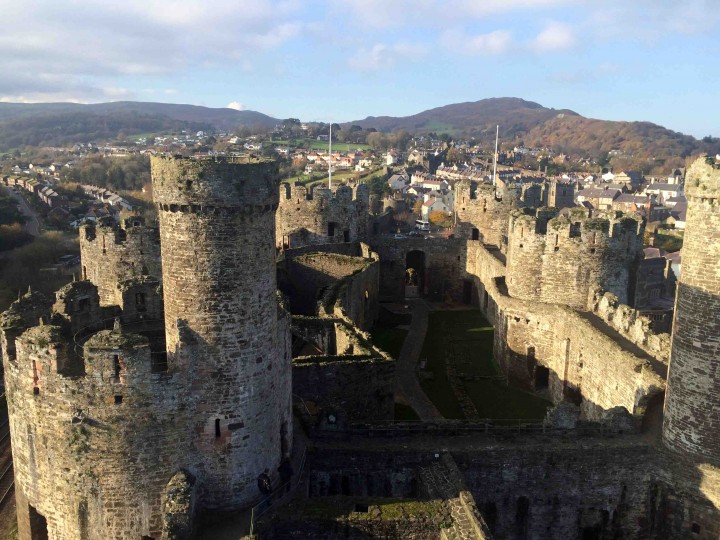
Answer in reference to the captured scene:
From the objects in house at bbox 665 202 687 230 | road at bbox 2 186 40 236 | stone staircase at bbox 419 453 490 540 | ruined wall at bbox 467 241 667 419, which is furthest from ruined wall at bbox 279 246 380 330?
house at bbox 665 202 687 230

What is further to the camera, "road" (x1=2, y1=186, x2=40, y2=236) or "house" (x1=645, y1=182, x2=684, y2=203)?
"house" (x1=645, y1=182, x2=684, y2=203)

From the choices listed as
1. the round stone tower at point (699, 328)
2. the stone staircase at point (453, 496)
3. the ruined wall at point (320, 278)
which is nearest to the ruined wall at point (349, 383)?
the stone staircase at point (453, 496)

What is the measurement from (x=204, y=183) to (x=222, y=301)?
2.42 m

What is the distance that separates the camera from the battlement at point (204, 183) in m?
12.6

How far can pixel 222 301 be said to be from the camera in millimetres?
13141

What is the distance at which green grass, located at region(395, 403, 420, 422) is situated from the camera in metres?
24.1

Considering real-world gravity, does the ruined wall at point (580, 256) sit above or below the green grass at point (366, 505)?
above

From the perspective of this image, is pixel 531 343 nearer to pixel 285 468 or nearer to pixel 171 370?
pixel 285 468

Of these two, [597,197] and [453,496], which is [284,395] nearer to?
[453,496]

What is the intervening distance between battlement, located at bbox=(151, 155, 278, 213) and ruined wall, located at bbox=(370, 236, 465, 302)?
29649 mm

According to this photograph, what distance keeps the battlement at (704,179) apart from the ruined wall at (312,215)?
24.3 metres

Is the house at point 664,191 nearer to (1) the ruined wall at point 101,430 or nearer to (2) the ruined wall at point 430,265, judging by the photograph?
(2) the ruined wall at point 430,265

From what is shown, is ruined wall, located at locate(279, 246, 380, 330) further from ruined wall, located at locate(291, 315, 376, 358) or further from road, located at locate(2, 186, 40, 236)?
road, located at locate(2, 186, 40, 236)

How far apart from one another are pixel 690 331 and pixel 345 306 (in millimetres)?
15344
